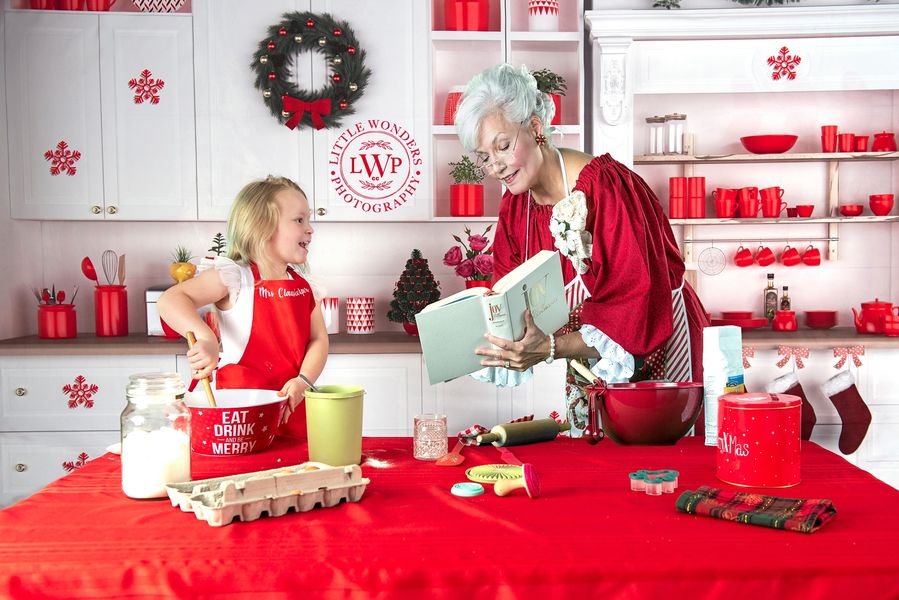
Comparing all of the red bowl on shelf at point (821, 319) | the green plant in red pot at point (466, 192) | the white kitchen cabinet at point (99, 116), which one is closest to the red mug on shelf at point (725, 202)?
the red bowl on shelf at point (821, 319)

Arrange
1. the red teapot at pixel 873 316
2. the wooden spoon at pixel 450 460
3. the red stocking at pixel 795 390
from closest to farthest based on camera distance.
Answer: the wooden spoon at pixel 450 460
the red stocking at pixel 795 390
the red teapot at pixel 873 316

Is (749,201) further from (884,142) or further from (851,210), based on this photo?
(884,142)

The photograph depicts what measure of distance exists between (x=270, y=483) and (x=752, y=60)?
3.14 meters

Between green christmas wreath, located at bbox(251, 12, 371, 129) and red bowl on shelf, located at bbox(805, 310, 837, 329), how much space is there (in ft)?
7.29

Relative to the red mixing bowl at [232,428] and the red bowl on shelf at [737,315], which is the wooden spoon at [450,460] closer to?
the red mixing bowl at [232,428]

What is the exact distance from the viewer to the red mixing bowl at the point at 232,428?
58.2 inches

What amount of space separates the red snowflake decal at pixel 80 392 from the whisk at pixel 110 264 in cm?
63

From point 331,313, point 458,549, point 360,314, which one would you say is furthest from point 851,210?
point 458,549

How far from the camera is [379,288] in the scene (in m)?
3.92

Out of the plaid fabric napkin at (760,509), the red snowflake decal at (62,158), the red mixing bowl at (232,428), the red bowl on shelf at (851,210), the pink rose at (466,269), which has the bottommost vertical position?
the plaid fabric napkin at (760,509)

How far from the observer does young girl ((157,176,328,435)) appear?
86.0 inches

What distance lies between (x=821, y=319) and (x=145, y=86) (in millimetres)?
3125

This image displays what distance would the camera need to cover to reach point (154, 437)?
1270mm

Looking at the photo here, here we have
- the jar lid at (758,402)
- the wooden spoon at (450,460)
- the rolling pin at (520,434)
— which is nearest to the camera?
the jar lid at (758,402)
